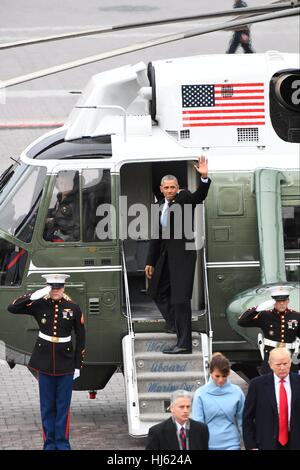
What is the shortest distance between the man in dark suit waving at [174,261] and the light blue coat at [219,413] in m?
2.82

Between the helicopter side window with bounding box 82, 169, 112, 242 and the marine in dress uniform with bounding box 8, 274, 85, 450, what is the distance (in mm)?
1087

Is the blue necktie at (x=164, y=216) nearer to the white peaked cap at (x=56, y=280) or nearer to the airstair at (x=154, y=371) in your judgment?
the airstair at (x=154, y=371)

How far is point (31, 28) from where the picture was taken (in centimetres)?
3161

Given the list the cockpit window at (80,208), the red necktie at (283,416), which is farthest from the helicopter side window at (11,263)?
the red necktie at (283,416)

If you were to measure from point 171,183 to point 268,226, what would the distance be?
46.3 inches

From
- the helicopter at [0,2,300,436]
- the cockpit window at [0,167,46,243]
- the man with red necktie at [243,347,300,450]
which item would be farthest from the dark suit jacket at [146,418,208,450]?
the cockpit window at [0,167,46,243]

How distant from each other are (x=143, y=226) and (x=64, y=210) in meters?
1.02

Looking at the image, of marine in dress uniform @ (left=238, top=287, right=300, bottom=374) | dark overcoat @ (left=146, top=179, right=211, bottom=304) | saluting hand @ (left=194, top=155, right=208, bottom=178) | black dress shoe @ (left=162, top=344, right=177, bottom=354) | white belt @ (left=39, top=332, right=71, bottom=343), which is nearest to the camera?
marine in dress uniform @ (left=238, top=287, right=300, bottom=374)

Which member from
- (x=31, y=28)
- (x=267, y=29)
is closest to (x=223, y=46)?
(x=267, y=29)

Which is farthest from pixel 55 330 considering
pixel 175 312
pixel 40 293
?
pixel 175 312

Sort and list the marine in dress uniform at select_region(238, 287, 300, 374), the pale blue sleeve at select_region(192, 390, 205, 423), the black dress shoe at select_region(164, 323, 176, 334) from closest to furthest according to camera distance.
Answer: the pale blue sleeve at select_region(192, 390, 205, 423) < the marine in dress uniform at select_region(238, 287, 300, 374) < the black dress shoe at select_region(164, 323, 176, 334)

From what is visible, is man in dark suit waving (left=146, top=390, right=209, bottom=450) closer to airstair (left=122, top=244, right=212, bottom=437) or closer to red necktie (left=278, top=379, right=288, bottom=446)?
red necktie (left=278, top=379, right=288, bottom=446)

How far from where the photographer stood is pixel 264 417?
10641mm

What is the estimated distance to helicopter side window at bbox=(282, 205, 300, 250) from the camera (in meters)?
14.3
